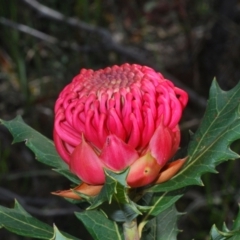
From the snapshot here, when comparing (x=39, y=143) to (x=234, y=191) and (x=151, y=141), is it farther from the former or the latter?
(x=234, y=191)

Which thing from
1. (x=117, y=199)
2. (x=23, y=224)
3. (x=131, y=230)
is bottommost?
(x=23, y=224)

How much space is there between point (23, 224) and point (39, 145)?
25 centimetres

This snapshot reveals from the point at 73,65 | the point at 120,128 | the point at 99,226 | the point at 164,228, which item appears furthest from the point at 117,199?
the point at 73,65

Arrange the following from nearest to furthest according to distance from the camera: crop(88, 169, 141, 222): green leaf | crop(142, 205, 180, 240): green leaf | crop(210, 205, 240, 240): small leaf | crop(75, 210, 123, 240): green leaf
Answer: crop(88, 169, 141, 222): green leaf < crop(210, 205, 240, 240): small leaf < crop(75, 210, 123, 240): green leaf < crop(142, 205, 180, 240): green leaf

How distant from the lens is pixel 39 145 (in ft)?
5.45

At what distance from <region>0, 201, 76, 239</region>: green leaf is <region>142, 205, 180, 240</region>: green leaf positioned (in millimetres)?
348

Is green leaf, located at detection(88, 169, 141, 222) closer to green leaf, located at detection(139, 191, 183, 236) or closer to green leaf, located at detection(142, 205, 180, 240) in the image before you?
green leaf, located at detection(139, 191, 183, 236)

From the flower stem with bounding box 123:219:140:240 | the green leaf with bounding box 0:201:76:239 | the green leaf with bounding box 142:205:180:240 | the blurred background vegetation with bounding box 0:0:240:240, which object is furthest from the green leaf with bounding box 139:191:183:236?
the blurred background vegetation with bounding box 0:0:240:240

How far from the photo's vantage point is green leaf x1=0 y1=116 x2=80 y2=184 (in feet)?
5.23

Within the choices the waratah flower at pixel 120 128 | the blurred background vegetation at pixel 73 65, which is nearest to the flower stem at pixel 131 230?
the waratah flower at pixel 120 128

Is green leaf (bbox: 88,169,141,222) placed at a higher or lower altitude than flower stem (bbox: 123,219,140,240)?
higher

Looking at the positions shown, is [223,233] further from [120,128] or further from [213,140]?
[120,128]

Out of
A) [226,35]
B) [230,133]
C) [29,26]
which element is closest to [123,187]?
[230,133]

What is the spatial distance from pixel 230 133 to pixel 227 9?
3487 mm
